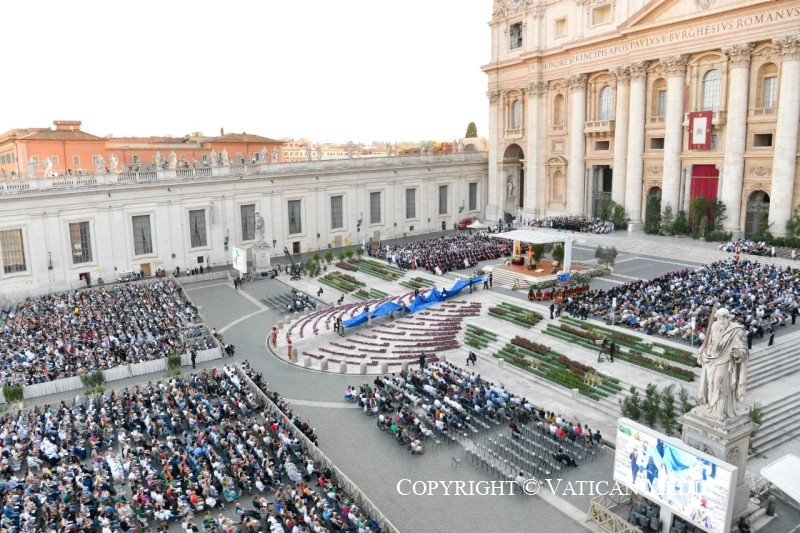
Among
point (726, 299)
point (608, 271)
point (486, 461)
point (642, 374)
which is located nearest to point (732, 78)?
point (608, 271)

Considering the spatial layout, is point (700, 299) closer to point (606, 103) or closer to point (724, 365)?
point (724, 365)

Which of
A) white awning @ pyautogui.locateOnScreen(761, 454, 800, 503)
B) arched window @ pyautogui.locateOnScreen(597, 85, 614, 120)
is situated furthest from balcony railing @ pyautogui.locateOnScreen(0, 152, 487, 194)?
white awning @ pyautogui.locateOnScreen(761, 454, 800, 503)

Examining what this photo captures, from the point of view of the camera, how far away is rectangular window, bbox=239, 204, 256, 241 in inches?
2290

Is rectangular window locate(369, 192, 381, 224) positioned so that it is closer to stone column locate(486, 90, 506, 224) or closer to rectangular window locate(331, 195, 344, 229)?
rectangular window locate(331, 195, 344, 229)

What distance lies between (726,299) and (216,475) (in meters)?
27.0

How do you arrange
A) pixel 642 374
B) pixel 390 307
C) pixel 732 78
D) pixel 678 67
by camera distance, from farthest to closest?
pixel 678 67 < pixel 732 78 < pixel 390 307 < pixel 642 374

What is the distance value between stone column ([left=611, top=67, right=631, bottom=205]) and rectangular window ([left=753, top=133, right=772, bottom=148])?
467 inches

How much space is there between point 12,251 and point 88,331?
56.1ft

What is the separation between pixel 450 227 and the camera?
237 feet

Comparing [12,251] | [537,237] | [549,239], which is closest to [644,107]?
[537,237]

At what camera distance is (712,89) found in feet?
172

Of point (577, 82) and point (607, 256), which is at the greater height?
point (577, 82)

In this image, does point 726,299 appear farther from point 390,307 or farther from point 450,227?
point 450,227

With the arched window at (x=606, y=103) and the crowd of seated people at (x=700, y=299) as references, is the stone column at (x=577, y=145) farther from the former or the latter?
the crowd of seated people at (x=700, y=299)
